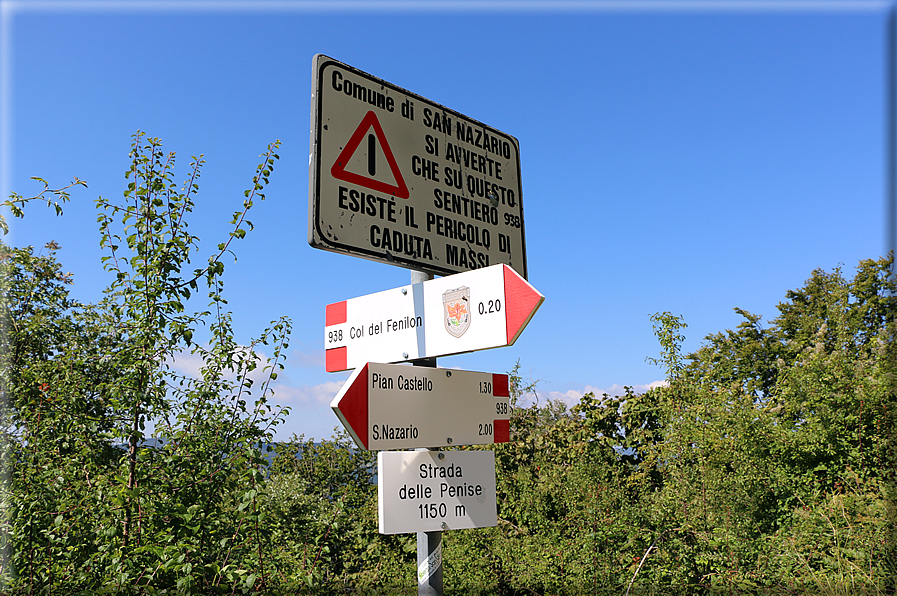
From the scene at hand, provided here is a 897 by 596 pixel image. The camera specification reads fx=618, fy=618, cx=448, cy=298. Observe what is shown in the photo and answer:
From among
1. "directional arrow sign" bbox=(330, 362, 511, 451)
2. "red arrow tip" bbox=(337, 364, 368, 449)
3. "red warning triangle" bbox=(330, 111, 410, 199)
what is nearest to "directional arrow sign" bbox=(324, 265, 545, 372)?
"directional arrow sign" bbox=(330, 362, 511, 451)

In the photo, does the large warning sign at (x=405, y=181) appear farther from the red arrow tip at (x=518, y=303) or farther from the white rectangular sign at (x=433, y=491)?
the white rectangular sign at (x=433, y=491)

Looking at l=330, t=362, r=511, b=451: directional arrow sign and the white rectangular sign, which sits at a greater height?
l=330, t=362, r=511, b=451: directional arrow sign

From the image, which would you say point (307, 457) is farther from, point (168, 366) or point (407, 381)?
point (407, 381)

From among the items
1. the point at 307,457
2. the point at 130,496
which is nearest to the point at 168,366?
the point at 130,496

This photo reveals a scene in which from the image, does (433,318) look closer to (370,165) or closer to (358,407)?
(358,407)

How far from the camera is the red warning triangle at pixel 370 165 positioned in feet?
8.10

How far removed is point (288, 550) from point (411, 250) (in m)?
1.95

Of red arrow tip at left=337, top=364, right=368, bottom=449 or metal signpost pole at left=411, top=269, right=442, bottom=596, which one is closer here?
red arrow tip at left=337, top=364, right=368, bottom=449

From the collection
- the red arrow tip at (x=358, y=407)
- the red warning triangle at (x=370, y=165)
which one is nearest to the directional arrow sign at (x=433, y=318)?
the red arrow tip at (x=358, y=407)

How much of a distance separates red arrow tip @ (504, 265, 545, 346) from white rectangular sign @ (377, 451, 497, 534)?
597mm

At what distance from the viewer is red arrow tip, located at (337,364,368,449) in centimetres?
224

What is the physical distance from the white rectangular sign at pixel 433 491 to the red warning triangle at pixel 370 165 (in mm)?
1079

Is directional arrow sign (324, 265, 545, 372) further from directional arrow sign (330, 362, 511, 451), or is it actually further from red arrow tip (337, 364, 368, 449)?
red arrow tip (337, 364, 368, 449)

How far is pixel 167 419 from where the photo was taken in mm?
3367
